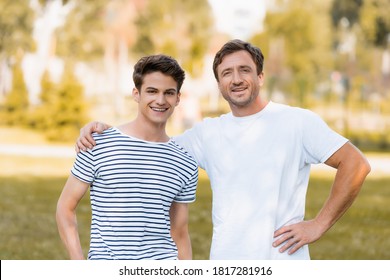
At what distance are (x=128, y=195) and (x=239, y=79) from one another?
977 millimetres

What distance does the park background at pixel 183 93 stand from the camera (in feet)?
41.5

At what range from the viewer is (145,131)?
4.34 meters

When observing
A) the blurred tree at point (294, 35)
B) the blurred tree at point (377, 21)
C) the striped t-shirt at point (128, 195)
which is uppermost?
the blurred tree at point (294, 35)

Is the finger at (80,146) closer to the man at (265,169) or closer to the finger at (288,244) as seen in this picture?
the man at (265,169)

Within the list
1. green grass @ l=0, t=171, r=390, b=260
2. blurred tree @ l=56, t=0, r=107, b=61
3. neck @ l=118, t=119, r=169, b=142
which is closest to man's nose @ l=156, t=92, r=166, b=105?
neck @ l=118, t=119, r=169, b=142

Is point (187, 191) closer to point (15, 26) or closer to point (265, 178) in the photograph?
point (265, 178)

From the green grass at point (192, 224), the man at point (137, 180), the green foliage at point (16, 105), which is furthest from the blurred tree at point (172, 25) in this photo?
the man at point (137, 180)

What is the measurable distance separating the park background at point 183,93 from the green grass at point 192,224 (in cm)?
2

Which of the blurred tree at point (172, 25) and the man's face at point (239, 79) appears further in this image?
the blurred tree at point (172, 25)

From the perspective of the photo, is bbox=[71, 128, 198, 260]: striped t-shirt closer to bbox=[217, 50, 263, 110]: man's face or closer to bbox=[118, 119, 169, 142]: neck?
bbox=[118, 119, 169, 142]: neck

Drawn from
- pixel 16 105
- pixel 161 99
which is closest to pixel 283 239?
pixel 161 99

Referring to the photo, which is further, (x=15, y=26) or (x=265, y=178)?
(x=15, y=26)

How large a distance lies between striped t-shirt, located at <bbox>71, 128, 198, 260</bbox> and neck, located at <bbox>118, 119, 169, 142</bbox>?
40 millimetres

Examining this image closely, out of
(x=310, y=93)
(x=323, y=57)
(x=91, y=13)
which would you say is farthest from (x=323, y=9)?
(x=310, y=93)
